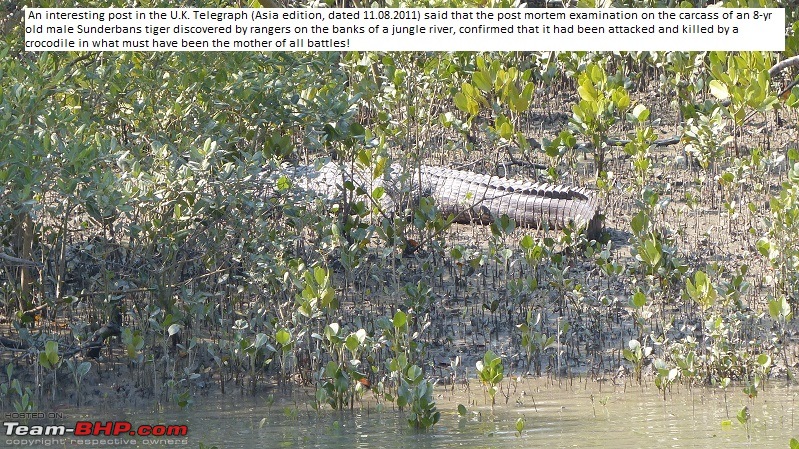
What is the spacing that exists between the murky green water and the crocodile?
5.85ft

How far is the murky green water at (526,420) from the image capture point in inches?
162

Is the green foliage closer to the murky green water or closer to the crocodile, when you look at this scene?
the murky green water

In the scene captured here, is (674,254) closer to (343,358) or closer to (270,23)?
(343,358)

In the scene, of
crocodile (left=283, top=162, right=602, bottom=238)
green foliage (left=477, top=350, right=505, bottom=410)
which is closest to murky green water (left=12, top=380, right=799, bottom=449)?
green foliage (left=477, top=350, right=505, bottom=410)

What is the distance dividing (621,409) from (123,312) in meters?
2.59

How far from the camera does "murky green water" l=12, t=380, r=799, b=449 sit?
412cm

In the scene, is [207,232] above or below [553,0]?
below

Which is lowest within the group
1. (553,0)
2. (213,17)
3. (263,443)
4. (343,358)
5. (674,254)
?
(263,443)

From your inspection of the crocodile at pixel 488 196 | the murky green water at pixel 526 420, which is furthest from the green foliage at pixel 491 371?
the crocodile at pixel 488 196

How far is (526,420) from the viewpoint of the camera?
4.46m

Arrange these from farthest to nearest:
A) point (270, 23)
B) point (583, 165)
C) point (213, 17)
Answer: point (583, 165) < point (270, 23) < point (213, 17)

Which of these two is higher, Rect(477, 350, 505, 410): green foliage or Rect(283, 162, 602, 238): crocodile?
Rect(283, 162, 602, 238): crocodile

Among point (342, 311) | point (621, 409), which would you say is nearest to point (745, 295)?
point (621, 409)

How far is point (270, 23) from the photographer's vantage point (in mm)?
6215
